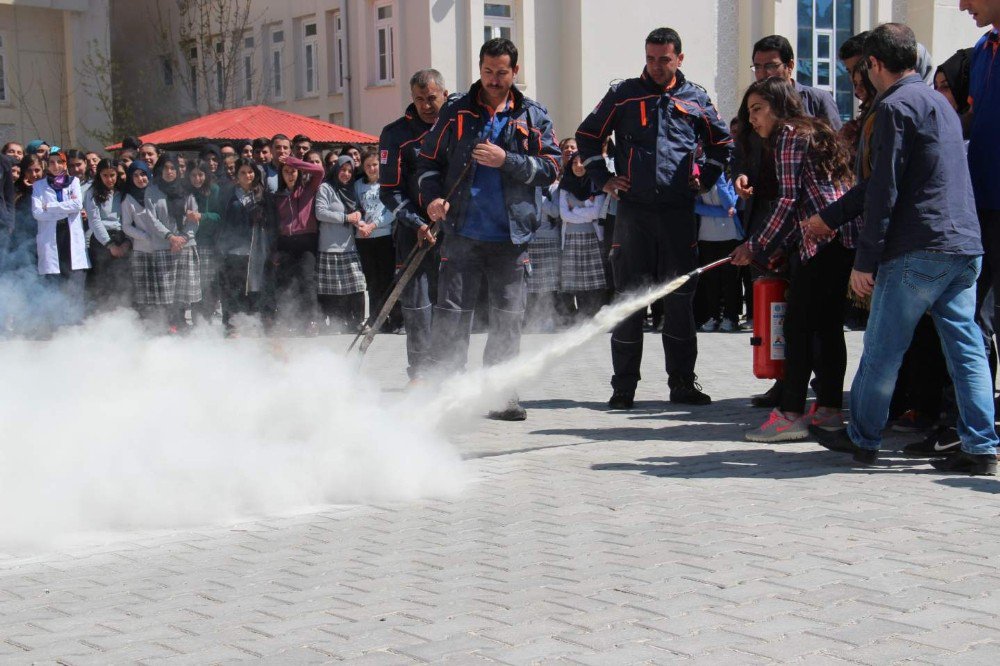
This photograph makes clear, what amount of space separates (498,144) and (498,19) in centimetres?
2390

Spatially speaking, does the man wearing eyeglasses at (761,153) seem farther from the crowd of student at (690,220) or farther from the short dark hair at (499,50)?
the short dark hair at (499,50)

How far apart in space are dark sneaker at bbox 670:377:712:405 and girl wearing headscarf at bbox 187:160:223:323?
24.7ft

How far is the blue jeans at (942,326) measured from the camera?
6.58 metres

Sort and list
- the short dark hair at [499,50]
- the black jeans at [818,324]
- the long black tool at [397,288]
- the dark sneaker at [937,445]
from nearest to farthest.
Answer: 1. the dark sneaker at [937,445]
2. the black jeans at [818,324]
3. the long black tool at [397,288]
4. the short dark hair at [499,50]

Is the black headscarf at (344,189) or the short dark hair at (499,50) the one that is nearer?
the short dark hair at (499,50)

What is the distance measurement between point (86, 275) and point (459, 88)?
16.2m

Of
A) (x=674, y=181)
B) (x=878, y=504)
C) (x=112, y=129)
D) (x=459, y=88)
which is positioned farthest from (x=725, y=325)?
(x=112, y=129)

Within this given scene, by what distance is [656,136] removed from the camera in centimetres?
917

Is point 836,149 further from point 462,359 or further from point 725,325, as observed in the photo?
point 725,325

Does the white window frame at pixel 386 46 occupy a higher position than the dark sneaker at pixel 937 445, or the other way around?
the white window frame at pixel 386 46

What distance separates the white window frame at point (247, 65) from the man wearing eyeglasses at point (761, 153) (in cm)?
2977

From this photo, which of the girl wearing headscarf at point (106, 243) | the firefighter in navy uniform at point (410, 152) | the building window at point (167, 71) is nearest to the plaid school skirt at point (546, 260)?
the girl wearing headscarf at point (106, 243)

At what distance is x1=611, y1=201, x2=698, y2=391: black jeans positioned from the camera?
30.5ft

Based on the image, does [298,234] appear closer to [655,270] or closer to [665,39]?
[655,270]
